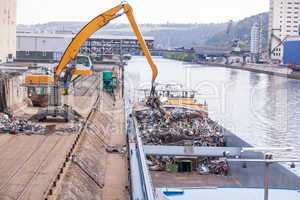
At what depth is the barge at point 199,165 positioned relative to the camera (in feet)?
13.4

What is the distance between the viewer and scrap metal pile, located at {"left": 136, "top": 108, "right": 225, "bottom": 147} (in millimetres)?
5898

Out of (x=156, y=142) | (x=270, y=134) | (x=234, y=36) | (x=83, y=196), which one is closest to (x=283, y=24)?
(x=234, y=36)

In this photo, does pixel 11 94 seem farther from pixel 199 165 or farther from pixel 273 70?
pixel 273 70

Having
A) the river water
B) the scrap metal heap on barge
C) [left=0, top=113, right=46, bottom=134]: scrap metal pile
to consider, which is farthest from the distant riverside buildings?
[left=0, top=113, right=46, bottom=134]: scrap metal pile

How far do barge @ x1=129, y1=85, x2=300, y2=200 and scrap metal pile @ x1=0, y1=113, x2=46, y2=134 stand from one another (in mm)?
786

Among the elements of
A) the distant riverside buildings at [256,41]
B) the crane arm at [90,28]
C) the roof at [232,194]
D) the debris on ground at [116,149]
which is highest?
the distant riverside buildings at [256,41]

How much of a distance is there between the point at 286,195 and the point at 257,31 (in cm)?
3776

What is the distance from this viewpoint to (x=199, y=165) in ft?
16.8

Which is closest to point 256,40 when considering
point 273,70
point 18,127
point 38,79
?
point 273,70

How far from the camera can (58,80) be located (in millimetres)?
6879

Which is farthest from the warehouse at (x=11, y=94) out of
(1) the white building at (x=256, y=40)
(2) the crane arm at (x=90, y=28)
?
(1) the white building at (x=256, y=40)

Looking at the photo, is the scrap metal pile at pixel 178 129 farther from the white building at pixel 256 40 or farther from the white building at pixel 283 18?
the white building at pixel 256 40

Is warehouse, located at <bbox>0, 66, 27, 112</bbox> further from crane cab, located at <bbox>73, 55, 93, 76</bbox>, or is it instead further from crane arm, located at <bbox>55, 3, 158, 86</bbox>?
crane cab, located at <bbox>73, 55, 93, 76</bbox>

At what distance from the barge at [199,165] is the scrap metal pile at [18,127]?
0.79 m
